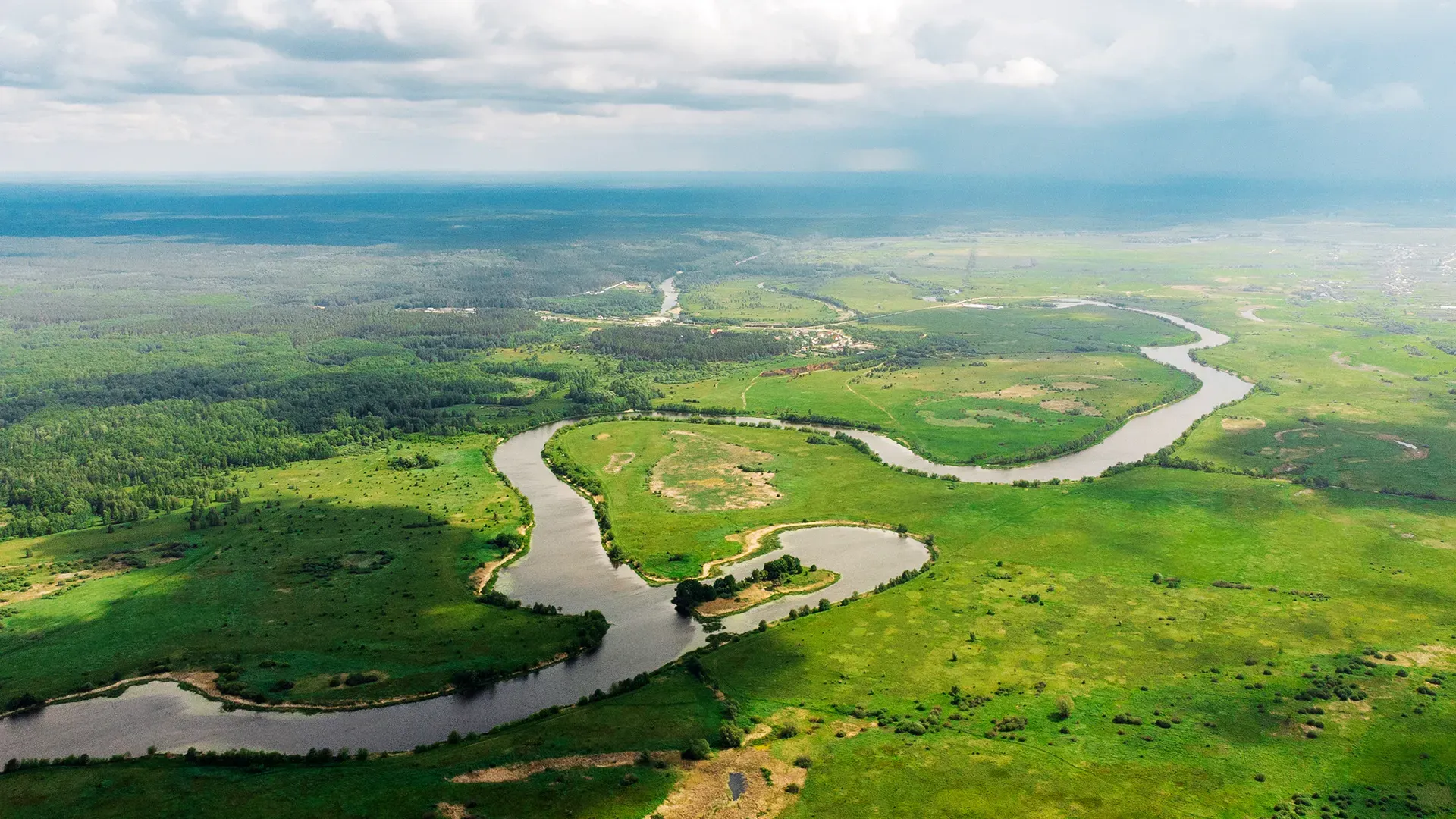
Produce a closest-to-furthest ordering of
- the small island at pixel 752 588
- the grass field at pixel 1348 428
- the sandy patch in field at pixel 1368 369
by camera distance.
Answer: the small island at pixel 752 588 → the grass field at pixel 1348 428 → the sandy patch in field at pixel 1368 369

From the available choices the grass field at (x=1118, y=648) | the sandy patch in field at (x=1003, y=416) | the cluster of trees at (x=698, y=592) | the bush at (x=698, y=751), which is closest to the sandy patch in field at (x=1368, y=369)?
the sandy patch in field at (x=1003, y=416)

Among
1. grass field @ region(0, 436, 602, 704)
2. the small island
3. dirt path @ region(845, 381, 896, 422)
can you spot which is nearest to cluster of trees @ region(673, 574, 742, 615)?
the small island

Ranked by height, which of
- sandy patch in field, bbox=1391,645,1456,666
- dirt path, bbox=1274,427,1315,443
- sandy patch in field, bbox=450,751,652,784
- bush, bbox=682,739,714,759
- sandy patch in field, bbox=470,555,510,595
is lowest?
sandy patch in field, bbox=470,555,510,595

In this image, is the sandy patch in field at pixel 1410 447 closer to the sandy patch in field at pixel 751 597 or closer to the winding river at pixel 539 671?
the winding river at pixel 539 671

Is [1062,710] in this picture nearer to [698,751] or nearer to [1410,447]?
[698,751]

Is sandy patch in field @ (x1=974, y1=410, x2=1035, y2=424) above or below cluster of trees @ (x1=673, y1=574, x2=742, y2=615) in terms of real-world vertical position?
above

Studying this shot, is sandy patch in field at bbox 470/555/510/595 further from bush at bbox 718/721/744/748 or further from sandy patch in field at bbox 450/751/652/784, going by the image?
bush at bbox 718/721/744/748

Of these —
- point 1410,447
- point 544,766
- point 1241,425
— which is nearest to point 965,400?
point 1241,425
